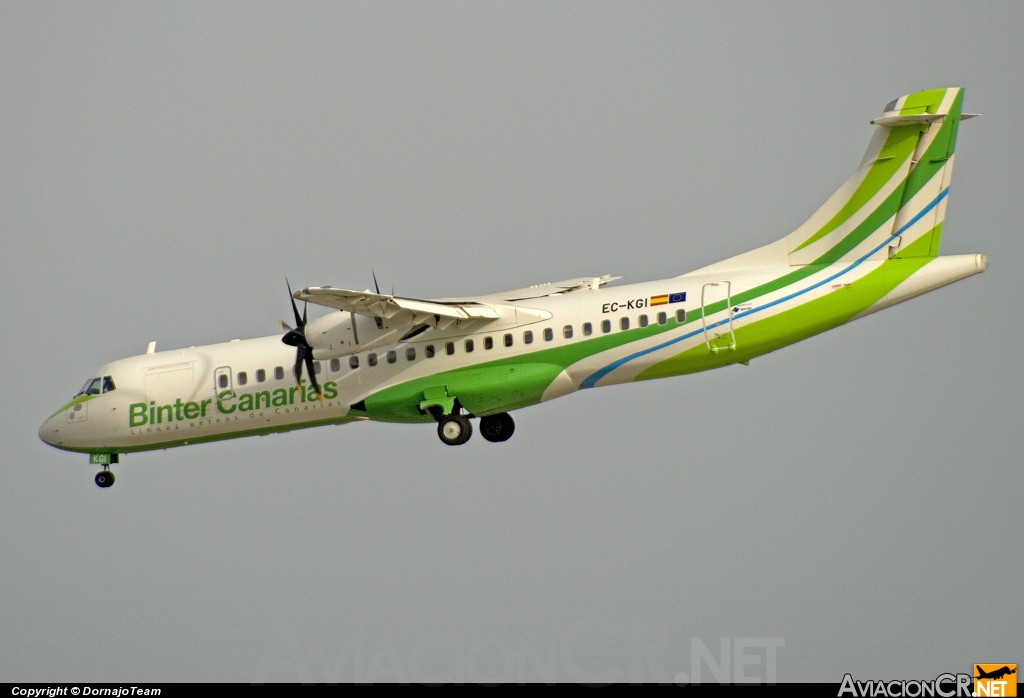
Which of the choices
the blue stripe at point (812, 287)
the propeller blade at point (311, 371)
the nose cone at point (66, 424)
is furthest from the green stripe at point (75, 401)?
the blue stripe at point (812, 287)

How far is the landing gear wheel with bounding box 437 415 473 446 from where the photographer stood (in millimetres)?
37500

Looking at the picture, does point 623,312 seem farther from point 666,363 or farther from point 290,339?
point 290,339

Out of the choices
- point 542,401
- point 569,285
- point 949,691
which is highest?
point 569,285

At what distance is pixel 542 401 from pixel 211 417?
7919mm

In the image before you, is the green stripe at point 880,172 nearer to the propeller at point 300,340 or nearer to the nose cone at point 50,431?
the propeller at point 300,340

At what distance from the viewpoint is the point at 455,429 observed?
37500 millimetres

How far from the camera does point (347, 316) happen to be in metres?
36.5

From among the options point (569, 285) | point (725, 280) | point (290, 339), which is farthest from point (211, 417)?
point (725, 280)

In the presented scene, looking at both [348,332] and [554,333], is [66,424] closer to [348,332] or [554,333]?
[348,332]

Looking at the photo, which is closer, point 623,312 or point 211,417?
point 623,312

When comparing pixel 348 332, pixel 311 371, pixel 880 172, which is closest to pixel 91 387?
pixel 311 371

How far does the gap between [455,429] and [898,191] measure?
1105 centimetres

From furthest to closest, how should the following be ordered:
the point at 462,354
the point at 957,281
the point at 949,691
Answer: the point at 462,354 → the point at 957,281 → the point at 949,691

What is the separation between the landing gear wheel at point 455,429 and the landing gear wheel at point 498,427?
1940 millimetres
